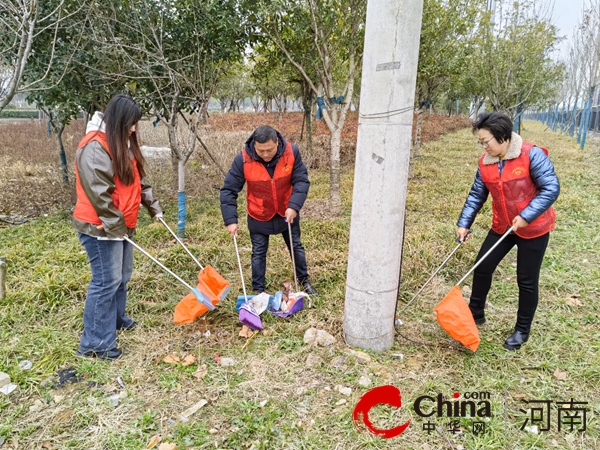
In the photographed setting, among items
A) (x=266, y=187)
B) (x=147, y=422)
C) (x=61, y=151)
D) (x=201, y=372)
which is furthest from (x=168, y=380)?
(x=61, y=151)

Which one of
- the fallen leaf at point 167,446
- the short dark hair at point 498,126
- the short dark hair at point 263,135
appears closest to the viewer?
the fallen leaf at point 167,446

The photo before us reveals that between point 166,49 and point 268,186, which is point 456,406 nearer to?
point 268,186

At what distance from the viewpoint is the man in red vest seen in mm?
3504

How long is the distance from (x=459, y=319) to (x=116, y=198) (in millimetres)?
2452

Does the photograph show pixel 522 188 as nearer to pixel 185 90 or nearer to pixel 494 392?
pixel 494 392

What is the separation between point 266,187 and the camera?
357cm

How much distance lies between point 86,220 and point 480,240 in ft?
14.7

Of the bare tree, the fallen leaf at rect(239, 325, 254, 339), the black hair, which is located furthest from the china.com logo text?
the bare tree

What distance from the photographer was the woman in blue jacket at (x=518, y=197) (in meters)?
2.72

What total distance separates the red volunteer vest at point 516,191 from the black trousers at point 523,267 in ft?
0.27

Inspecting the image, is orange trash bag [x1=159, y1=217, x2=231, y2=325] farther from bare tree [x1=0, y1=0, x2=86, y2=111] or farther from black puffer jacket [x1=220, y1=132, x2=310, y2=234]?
bare tree [x1=0, y1=0, x2=86, y2=111]

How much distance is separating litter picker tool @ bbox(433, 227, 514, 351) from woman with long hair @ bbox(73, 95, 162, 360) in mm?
2257

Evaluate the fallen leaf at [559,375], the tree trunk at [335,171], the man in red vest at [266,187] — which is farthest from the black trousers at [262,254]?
the tree trunk at [335,171]

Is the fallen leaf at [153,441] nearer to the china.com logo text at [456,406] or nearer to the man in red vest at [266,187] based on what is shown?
the china.com logo text at [456,406]
